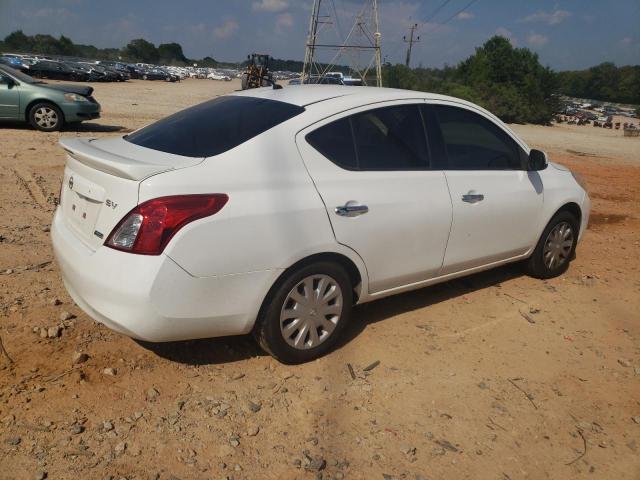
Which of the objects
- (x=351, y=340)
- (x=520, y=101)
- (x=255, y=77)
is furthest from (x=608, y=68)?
(x=351, y=340)

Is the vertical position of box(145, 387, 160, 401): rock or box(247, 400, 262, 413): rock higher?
box(145, 387, 160, 401): rock

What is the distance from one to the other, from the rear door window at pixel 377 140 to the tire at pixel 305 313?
0.72 m

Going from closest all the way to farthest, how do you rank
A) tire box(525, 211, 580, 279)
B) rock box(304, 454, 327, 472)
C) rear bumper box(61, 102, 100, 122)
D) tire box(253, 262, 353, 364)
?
rock box(304, 454, 327, 472), tire box(253, 262, 353, 364), tire box(525, 211, 580, 279), rear bumper box(61, 102, 100, 122)

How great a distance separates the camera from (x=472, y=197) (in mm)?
4156

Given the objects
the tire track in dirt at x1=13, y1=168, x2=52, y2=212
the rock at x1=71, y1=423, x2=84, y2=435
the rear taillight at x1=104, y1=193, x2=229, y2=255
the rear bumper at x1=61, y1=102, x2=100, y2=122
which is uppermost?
the rear taillight at x1=104, y1=193, x2=229, y2=255

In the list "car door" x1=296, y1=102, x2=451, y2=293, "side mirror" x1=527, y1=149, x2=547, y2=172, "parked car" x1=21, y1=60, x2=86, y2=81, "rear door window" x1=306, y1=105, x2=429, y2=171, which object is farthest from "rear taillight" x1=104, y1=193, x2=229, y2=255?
"parked car" x1=21, y1=60, x2=86, y2=81

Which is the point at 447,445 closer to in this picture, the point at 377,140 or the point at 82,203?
the point at 377,140

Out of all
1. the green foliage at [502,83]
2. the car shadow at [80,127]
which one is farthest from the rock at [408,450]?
the green foliage at [502,83]

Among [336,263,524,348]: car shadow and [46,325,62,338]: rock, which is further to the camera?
[336,263,524,348]: car shadow

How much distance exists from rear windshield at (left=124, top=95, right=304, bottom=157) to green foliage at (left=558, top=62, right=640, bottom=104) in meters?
111

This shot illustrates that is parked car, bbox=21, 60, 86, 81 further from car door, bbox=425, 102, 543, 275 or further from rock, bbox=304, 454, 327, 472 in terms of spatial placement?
rock, bbox=304, 454, 327, 472

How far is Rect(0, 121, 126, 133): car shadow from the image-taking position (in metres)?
12.8

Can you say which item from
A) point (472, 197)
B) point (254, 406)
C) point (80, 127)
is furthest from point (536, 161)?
point (80, 127)

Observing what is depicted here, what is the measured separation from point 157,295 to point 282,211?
0.82 m
